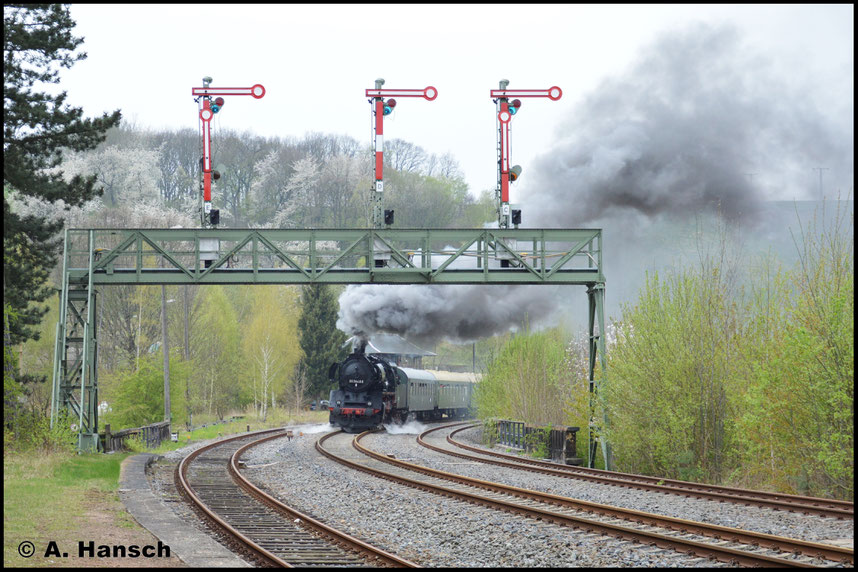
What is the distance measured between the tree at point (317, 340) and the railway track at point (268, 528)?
36.3 metres

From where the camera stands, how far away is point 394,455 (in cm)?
2481

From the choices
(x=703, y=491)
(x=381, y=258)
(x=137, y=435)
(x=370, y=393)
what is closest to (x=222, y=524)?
(x=703, y=491)

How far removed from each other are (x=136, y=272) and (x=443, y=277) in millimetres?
7577

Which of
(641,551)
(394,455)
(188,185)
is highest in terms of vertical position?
(188,185)

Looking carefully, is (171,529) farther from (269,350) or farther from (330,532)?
(269,350)

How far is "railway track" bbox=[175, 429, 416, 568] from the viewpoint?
10516 mm

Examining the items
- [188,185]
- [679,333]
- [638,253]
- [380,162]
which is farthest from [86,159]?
[679,333]

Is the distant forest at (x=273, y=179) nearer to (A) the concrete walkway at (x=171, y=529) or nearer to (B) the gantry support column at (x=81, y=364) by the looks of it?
(B) the gantry support column at (x=81, y=364)

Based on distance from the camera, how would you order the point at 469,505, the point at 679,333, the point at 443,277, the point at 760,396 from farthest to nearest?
1. the point at 443,277
2. the point at 679,333
3. the point at 760,396
4. the point at 469,505

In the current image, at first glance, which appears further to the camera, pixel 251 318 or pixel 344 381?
pixel 251 318

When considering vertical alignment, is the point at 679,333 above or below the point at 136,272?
below

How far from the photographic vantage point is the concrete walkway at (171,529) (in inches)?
400

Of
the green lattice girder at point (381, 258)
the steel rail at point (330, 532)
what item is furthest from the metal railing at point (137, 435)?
the steel rail at point (330, 532)

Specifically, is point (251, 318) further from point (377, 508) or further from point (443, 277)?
point (377, 508)
